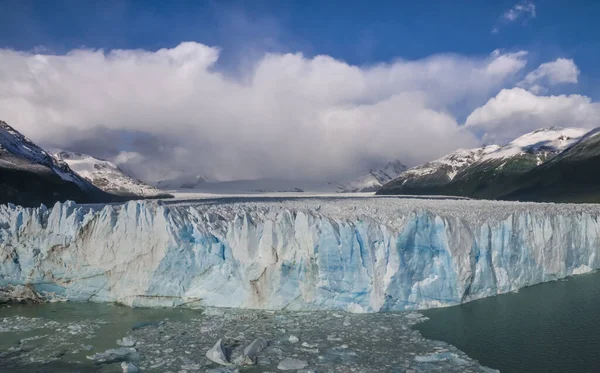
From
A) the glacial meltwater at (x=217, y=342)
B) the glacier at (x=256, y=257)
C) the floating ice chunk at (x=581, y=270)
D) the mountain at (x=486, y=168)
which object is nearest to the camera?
the glacial meltwater at (x=217, y=342)

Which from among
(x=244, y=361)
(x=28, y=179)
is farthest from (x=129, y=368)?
(x=28, y=179)

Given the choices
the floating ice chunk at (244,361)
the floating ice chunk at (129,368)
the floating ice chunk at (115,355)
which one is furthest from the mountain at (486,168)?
the floating ice chunk at (129,368)

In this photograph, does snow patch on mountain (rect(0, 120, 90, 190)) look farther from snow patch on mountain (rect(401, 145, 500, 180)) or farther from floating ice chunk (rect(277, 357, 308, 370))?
snow patch on mountain (rect(401, 145, 500, 180))

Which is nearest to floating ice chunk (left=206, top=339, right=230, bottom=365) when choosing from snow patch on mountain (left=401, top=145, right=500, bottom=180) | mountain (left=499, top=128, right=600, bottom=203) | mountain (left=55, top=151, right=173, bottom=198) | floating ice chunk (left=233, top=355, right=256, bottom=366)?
floating ice chunk (left=233, top=355, right=256, bottom=366)

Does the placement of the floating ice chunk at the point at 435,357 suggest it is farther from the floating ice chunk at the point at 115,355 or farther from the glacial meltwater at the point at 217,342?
the floating ice chunk at the point at 115,355

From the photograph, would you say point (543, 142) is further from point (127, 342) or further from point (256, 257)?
point (127, 342)

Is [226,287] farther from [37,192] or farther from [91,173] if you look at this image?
[91,173]
